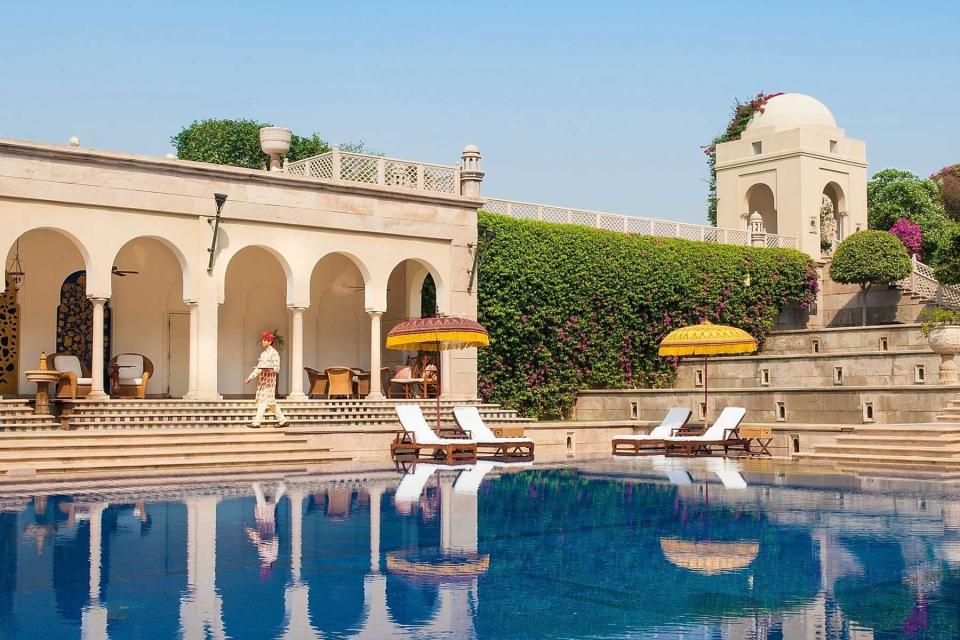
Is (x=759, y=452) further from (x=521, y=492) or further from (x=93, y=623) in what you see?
(x=93, y=623)

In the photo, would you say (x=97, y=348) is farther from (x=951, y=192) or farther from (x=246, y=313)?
(x=951, y=192)

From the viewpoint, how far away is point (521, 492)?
13.9m

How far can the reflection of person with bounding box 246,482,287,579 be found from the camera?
29.1 ft

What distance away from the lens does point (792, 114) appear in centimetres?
3375

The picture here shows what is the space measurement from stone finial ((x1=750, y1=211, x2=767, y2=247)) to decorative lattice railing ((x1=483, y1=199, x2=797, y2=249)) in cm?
14

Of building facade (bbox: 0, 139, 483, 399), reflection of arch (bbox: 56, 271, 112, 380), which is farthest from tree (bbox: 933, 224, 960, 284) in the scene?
reflection of arch (bbox: 56, 271, 112, 380)

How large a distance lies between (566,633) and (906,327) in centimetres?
2272

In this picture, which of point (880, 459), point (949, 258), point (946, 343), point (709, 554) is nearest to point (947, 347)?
point (946, 343)

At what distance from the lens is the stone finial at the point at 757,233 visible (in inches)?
1233

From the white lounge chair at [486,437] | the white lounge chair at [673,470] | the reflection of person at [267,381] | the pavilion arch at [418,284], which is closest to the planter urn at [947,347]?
the white lounge chair at [673,470]

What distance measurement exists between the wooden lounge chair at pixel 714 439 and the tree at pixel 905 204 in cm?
2546

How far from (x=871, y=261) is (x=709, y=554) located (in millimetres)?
22242

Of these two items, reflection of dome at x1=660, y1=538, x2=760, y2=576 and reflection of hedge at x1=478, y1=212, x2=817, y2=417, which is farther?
reflection of hedge at x1=478, y1=212, x2=817, y2=417

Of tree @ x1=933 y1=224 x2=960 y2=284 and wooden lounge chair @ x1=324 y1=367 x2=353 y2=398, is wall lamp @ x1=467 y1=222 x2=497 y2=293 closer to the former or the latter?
wooden lounge chair @ x1=324 y1=367 x2=353 y2=398
